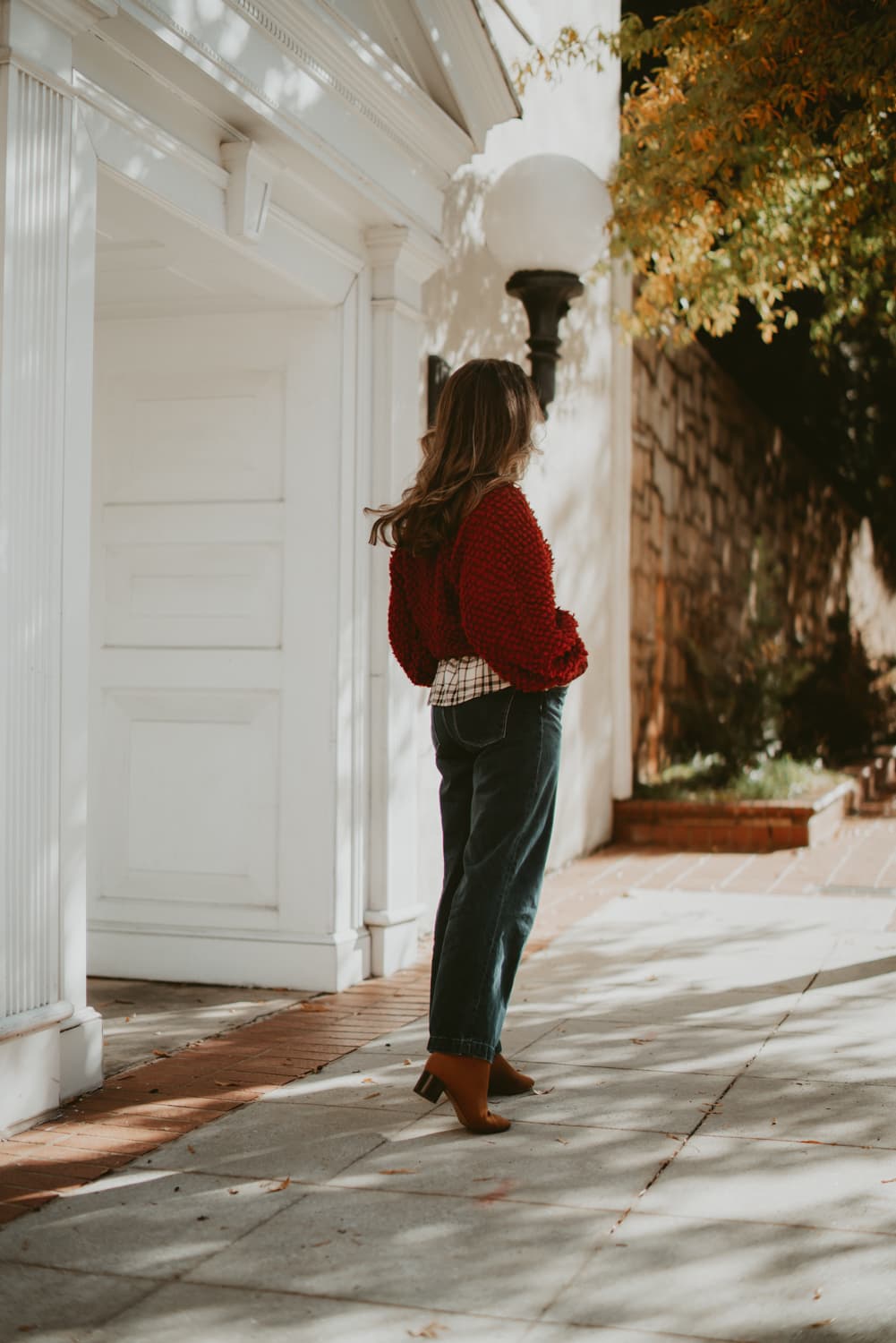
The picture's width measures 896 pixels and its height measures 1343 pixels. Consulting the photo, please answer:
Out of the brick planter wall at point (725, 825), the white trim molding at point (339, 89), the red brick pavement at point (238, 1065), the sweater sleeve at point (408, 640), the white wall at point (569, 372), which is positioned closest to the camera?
the red brick pavement at point (238, 1065)

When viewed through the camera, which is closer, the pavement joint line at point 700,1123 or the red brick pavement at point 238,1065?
the pavement joint line at point 700,1123

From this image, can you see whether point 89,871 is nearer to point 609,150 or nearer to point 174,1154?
point 174,1154

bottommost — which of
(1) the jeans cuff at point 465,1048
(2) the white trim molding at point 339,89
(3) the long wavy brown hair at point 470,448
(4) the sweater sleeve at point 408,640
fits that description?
(1) the jeans cuff at point 465,1048

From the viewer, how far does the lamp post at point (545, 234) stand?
18.1ft

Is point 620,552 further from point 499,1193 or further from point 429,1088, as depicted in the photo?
point 499,1193

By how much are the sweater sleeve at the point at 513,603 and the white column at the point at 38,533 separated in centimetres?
98

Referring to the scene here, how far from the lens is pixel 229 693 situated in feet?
17.0

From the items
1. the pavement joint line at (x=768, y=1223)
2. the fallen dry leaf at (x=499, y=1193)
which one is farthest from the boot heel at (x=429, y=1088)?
the pavement joint line at (x=768, y=1223)

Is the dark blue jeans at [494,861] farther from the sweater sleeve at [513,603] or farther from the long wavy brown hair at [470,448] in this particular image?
the long wavy brown hair at [470,448]

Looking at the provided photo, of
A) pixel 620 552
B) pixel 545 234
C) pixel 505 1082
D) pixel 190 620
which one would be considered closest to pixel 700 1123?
pixel 505 1082

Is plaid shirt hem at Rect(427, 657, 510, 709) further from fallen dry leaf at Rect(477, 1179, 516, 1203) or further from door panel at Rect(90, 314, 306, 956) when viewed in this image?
door panel at Rect(90, 314, 306, 956)

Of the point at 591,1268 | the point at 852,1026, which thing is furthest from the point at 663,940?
the point at 591,1268

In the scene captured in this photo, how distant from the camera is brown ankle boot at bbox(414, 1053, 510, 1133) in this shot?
3373 mm

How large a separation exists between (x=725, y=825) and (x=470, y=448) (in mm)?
5464
